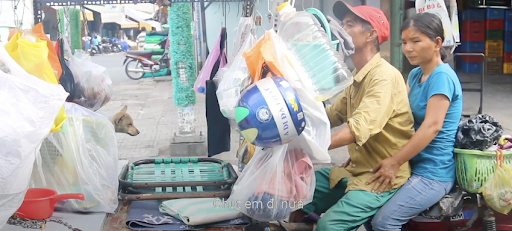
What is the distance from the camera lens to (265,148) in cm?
209

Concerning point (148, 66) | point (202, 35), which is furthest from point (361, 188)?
point (148, 66)

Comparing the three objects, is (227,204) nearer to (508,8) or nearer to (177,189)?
(177,189)

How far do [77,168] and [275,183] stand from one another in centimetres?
109

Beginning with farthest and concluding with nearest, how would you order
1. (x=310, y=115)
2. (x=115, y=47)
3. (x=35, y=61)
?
(x=115, y=47), (x=35, y=61), (x=310, y=115)

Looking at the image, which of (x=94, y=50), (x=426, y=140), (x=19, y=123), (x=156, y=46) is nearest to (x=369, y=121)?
(x=426, y=140)

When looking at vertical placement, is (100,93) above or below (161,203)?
above

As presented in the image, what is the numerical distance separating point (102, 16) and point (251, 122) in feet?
100

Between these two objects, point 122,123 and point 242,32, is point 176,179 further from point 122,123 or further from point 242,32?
point 122,123

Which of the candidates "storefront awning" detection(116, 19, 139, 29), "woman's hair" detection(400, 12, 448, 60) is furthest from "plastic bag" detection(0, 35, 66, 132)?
"storefront awning" detection(116, 19, 139, 29)

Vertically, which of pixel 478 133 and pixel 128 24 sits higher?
pixel 128 24

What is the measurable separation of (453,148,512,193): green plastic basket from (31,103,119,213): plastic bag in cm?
170

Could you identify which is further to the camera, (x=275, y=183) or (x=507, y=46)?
(x=507, y=46)

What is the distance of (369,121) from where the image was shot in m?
2.21

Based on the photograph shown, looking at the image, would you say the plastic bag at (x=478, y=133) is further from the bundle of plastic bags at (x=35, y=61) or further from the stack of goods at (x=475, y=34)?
the stack of goods at (x=475, y=34)
